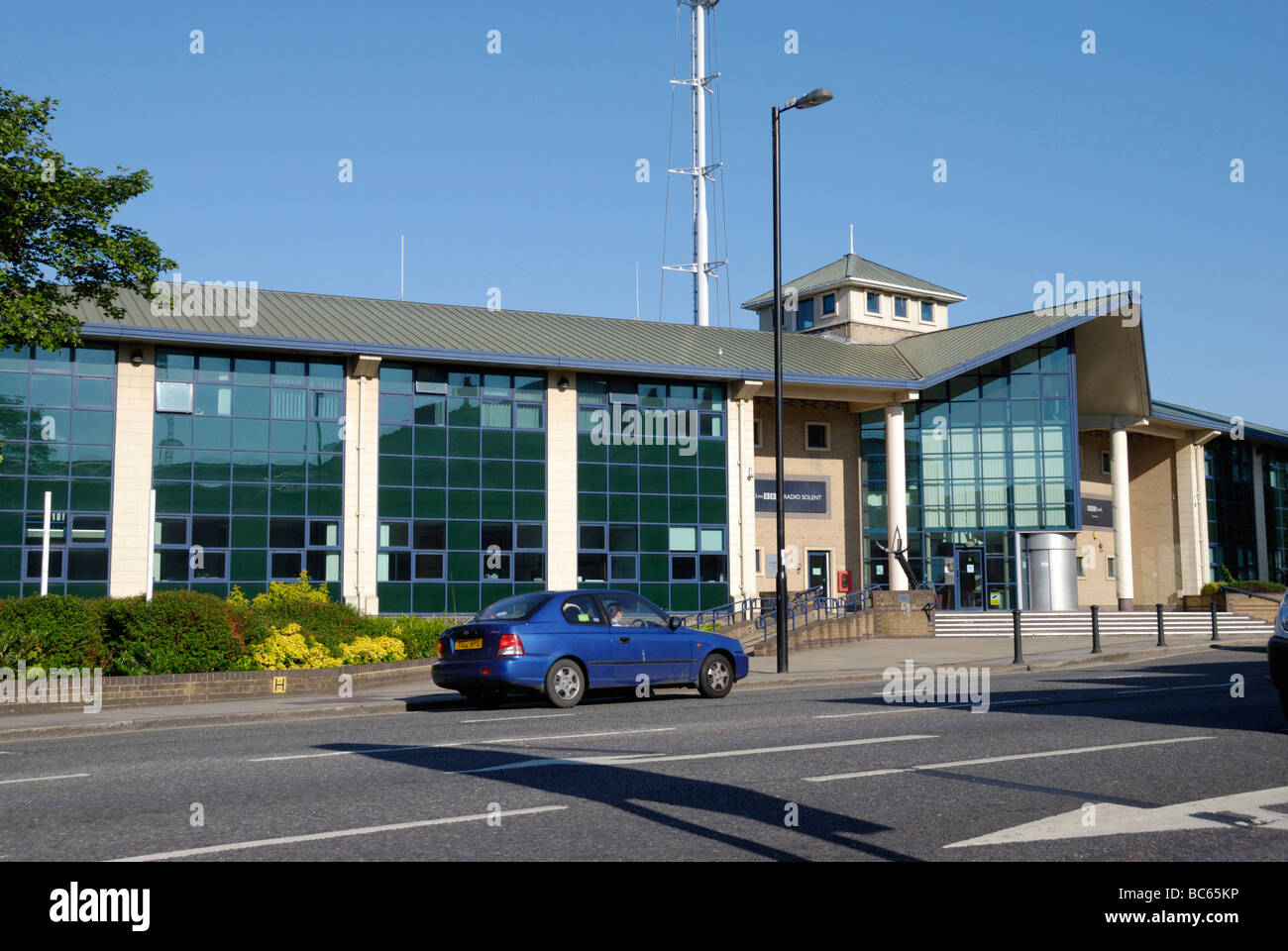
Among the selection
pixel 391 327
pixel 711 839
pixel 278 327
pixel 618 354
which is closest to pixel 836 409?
pixel 618 354

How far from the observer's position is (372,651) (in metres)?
22.1

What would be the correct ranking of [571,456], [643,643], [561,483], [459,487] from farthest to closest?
1. [571,456]
2. [561,483]
3. [459,487]
4. [643,643]

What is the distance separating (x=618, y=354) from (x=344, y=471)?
9214 millimetres

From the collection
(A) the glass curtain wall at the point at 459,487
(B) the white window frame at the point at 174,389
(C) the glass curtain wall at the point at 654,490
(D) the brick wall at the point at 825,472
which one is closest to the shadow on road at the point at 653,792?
(B) the white window frame at the point at 174,389

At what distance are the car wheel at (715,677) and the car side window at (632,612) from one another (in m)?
0.78

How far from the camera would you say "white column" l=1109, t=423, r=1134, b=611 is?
47.0m

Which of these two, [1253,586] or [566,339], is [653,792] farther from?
[1253,586]

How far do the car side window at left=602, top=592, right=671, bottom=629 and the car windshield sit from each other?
3.10 ft

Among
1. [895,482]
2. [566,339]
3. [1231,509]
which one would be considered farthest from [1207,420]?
[566,339]

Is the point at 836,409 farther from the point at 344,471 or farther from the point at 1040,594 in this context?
the point at 344,471

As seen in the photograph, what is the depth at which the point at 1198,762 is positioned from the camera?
29.7 ft
